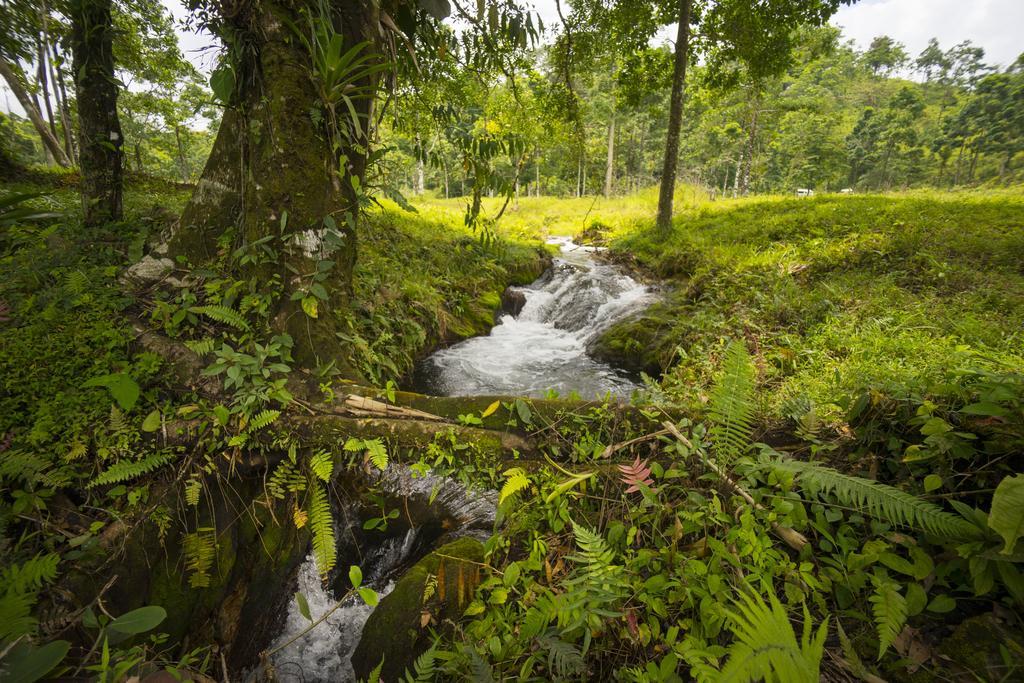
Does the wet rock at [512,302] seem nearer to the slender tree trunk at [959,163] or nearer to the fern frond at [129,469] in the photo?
the fern frond at [129,469]

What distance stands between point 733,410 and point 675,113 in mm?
10246

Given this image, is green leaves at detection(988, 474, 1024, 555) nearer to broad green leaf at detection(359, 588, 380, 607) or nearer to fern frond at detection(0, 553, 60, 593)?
broad green leaf at detection(359, 588, 380, 607)

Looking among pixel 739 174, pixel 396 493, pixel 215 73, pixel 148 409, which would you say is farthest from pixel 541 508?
pixel 739 174

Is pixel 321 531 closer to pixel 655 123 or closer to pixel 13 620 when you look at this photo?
pixel 13 620

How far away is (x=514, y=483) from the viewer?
1844mm

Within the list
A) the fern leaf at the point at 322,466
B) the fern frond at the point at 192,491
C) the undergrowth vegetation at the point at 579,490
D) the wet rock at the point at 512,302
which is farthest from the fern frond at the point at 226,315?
the wet rock at the point at 512,302

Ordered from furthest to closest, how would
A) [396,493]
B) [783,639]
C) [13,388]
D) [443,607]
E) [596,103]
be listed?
[596,103], [396,493], [13,388], [443,607], [783,639]

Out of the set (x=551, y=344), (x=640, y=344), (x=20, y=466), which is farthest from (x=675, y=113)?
(x=20, y=466)

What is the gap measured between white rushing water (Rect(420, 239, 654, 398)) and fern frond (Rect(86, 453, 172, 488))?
10.4ft

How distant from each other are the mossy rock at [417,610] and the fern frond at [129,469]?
140 cm

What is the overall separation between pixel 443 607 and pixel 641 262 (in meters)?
9.30

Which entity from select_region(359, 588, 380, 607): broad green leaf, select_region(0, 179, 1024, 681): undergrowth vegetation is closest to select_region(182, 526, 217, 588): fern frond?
select_region(0, 179, 1024, 681): undergrowth vegetation

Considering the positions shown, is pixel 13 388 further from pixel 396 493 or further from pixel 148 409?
pixel 396 493

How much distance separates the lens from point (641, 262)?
32.0ft
